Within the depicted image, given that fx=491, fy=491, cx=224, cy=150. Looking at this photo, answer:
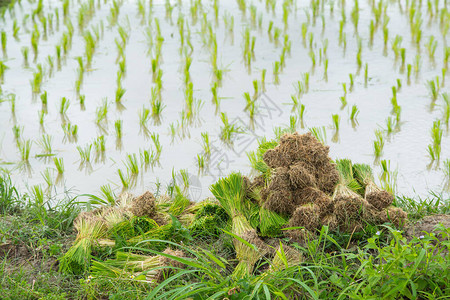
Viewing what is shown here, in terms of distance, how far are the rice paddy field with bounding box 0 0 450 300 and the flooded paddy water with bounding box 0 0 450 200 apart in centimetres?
2

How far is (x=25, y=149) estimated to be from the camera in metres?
3.74

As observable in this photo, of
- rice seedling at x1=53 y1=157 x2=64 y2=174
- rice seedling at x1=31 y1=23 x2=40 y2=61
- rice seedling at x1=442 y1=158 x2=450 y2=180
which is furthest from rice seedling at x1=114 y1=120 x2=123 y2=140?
rice seedling at x1=442 y1=158 x2=450 y2=180

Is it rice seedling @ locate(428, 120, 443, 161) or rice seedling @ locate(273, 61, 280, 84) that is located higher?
rice seedling @ locate(273, 61, 280, 84)

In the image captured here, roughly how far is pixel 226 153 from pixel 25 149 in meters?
1.54

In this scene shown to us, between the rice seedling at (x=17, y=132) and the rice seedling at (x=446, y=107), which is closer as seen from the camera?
the rice seedling at (x=17, y=132)

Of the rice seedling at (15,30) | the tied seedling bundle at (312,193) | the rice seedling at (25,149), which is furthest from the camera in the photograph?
the rice seedling at (15,30)

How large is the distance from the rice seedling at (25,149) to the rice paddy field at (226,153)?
0.05ft

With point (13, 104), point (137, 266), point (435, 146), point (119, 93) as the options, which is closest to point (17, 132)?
point (13, 104)

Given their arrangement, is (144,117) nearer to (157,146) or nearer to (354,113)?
(157,146)

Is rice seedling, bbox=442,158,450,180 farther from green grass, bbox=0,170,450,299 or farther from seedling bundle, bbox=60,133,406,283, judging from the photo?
seedling bundle, bbox=60,133,406,283

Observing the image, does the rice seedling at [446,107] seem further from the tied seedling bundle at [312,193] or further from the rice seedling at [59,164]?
the rice seedling at [59,164]

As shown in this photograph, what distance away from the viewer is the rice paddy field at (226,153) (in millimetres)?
2312

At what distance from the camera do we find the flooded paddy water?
351cm

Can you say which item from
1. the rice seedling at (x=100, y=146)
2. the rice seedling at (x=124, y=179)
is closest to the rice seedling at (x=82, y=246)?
the rice seedling at (x=124, y=179)
